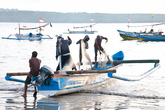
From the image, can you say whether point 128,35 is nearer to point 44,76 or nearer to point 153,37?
point 153,37

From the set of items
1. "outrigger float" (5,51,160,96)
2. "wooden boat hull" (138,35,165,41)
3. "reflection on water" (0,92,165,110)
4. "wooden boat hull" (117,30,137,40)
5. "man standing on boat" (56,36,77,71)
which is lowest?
"reflection on water" (0,92,165,110)

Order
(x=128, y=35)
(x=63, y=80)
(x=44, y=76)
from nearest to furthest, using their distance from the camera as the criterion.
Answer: (x=44, y=76)
(x=63, y=80)
(x=128, y=35)

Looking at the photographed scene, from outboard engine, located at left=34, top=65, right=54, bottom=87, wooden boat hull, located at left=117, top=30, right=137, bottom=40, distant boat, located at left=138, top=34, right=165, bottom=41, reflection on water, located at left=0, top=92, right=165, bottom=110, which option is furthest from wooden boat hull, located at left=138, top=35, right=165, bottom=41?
outboard engine, located at left=34, top=65, right=54, bottom=87

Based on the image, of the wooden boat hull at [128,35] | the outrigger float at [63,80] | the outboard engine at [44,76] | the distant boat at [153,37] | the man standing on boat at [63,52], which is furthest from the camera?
the wooden boat hull at [128,35]

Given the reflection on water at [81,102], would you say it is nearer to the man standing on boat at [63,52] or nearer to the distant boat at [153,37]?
the man standing on boat at [63,52]

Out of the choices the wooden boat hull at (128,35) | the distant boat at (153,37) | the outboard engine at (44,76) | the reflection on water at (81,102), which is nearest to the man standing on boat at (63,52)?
the outboard engine at (44,76)

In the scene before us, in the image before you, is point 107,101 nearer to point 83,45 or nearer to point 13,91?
point 83,45

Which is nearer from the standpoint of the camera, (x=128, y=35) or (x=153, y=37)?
(x=153, y=37)

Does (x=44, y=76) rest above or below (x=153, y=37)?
below

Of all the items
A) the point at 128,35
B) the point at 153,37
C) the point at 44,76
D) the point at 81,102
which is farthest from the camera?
the point at 128,35

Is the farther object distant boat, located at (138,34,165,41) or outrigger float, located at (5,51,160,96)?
distant boat, located at (138,34,165,41)

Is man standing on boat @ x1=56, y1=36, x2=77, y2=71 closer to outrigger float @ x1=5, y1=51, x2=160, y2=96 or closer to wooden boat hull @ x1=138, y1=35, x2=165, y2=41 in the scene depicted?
outrigger float @ x1=5, y1=51, x2=160, y2=96

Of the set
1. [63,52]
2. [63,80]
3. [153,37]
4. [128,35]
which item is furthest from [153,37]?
[63,80]

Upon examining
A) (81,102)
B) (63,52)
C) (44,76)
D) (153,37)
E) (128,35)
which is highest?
(128,35)
